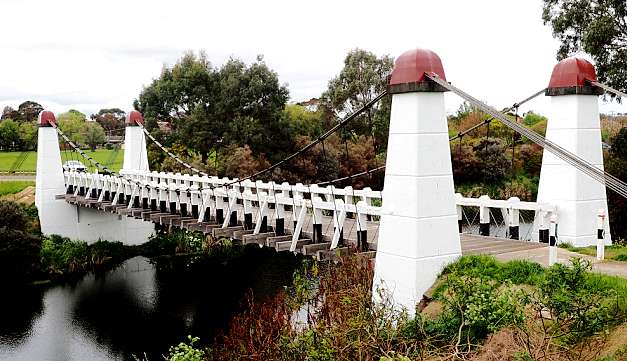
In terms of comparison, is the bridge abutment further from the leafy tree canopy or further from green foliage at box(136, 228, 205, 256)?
the leafy tree canopy

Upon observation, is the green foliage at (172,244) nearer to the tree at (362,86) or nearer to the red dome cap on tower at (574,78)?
the tree at (362,86)

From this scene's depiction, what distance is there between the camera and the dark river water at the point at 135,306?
48.9ft

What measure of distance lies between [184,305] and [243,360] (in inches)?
384

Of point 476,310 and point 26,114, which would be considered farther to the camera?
point 26,114

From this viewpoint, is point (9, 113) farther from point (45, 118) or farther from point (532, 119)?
point (532, 119)

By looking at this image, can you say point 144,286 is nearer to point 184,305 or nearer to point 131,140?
point 184,305

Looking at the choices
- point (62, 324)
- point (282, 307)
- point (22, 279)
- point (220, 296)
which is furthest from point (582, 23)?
point (22, 279)

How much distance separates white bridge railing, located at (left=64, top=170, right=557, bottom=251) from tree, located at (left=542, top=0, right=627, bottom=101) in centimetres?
776

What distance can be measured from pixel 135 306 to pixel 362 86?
21446 mm

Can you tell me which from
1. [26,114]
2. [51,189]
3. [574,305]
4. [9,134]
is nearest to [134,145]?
[51,189]

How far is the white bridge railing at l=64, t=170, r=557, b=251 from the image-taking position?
1054cm

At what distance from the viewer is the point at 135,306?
1844 centimetres

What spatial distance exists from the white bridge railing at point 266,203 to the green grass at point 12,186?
7.12 metres

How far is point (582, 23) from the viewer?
21.0m
